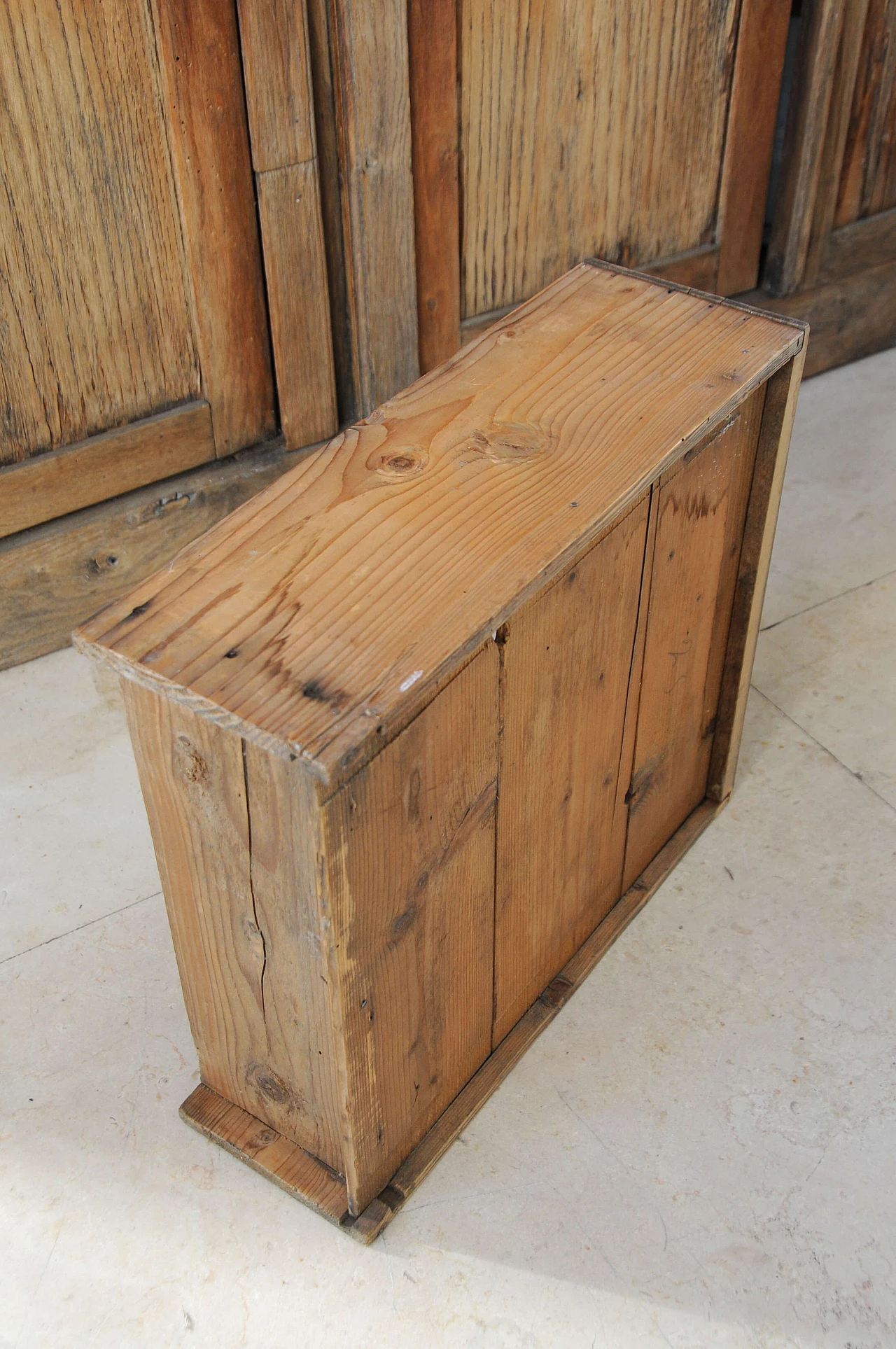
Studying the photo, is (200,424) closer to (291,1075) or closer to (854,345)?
(291,1075)

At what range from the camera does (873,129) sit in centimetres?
283

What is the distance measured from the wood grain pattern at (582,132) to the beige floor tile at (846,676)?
2.69 feet

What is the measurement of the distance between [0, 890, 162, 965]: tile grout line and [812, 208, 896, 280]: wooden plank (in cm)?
203

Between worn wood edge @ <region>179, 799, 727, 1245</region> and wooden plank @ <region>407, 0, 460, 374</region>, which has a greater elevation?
wooden plank @ <region>407, 0, 460, 374</region>

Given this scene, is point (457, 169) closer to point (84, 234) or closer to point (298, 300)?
point (298, 300)

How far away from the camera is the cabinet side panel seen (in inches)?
47.3

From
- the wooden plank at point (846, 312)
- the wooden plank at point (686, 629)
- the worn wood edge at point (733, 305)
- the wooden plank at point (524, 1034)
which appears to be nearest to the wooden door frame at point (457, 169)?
the wooden plank at point (846, 312)

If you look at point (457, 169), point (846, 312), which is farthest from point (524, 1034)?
point (846, 312)

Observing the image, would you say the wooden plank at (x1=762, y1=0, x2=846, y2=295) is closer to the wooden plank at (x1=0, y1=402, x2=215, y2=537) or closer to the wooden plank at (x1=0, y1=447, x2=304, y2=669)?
the wooden plank at (x1=0, y1=447, x2=304, y2=669)

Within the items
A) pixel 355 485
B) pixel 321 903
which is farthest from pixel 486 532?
pixel 321 903

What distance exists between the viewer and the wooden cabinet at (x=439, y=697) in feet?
3.76

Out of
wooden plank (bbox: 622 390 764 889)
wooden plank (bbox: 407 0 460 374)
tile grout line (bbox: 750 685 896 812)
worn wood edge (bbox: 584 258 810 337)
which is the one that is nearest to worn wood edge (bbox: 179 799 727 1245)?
wooden plank (bbox: 622 390 764 889)

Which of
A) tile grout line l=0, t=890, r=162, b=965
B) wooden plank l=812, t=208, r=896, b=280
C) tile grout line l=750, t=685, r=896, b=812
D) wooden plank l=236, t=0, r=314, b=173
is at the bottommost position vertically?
tile grout line l=0, t=890, r=162, b=965

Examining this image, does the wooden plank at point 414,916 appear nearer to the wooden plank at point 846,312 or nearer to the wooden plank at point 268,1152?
the wooden plank at point 268,1152
